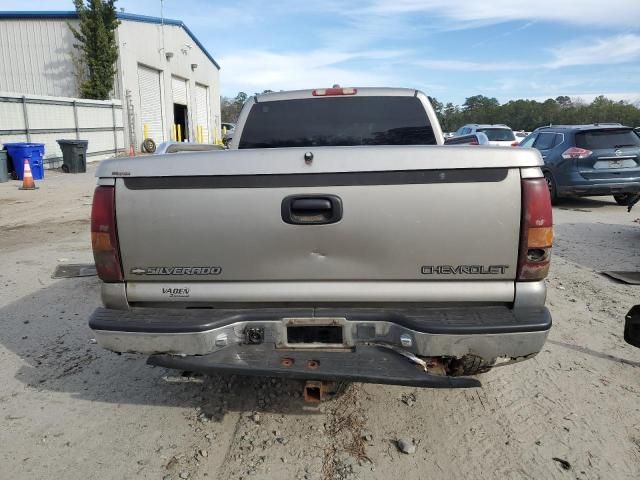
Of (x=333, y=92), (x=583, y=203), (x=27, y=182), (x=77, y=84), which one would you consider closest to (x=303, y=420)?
(x=333, y=92)

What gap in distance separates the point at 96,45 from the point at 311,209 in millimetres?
23969

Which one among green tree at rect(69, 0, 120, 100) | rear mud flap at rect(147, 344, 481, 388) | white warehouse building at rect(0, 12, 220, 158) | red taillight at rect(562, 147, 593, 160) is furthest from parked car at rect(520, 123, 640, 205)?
green tree at rect(69, 0, 120, 100)

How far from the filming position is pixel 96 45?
883 inches

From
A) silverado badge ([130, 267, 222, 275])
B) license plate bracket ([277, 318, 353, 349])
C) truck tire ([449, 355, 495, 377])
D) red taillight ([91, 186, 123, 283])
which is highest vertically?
red taillight ([91, 186, 123, 283])

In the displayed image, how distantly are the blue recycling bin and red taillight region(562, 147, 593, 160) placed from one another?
1462 cm

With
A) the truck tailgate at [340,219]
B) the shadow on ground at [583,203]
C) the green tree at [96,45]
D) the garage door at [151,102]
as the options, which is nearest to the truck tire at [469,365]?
the truck tailgate at [340,219]

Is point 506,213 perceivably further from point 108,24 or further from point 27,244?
point 108,24

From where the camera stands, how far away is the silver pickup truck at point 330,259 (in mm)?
2500

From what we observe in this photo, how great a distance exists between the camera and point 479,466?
2672 mm

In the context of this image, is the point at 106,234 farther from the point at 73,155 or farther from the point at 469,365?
the point at 73,155

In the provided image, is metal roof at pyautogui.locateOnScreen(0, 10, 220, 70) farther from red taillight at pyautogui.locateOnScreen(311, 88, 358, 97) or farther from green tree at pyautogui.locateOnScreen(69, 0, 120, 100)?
red taillight at pyautogui.locateOnScreen(311, 88, 358, 97)

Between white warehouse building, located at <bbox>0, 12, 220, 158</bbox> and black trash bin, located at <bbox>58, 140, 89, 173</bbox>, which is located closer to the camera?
black trash bin, located at <bbox>58, 140, 89, 173</bbox>

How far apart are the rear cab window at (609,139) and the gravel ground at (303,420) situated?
7015 mm

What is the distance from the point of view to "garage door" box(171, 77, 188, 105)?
32.4 m
